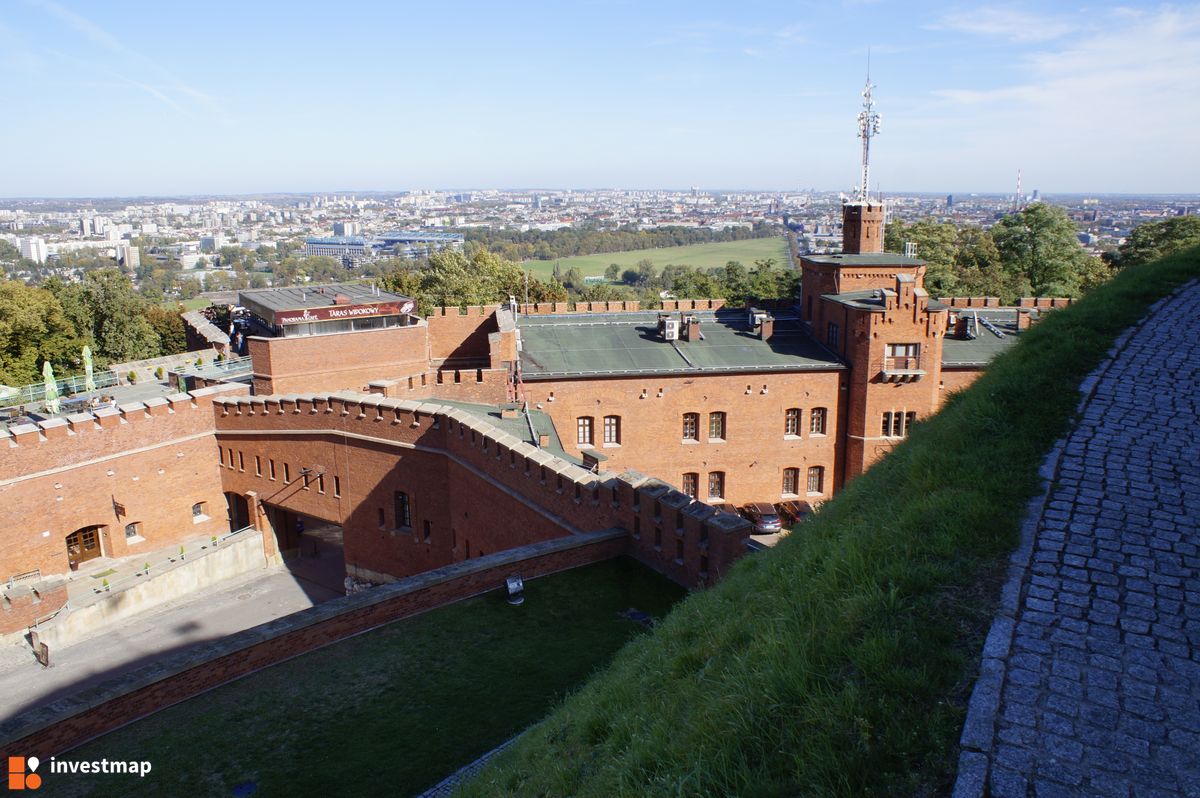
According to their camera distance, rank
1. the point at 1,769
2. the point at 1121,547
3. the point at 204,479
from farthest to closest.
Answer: the point at 204,479
the point at 1,769
the point at 1121,547

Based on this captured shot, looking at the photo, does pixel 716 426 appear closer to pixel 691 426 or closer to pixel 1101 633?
pixel 691 426

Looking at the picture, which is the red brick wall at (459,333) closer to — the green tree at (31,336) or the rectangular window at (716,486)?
the rectangular window at (716,486)

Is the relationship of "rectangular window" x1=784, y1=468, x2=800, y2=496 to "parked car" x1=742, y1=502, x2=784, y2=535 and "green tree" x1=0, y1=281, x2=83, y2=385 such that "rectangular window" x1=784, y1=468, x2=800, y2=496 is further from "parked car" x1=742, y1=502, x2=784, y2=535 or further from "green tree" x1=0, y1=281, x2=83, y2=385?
"green tree" x1=0, y1=281, x2=83, y2=385

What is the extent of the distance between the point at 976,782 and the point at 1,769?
13.0m

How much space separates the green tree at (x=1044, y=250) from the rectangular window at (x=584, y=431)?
4072 centimetres

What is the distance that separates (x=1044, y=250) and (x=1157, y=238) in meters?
6.88

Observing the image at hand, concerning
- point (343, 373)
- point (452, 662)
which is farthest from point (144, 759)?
point (343, 373)

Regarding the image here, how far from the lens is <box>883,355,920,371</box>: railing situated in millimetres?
35438

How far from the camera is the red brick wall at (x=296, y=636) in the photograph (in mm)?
13008

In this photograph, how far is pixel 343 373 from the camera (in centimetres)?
3512

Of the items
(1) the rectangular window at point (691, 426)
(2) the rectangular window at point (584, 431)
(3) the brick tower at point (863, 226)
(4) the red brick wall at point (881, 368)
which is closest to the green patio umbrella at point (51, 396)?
(2) the rectangular window at point (584, 431)

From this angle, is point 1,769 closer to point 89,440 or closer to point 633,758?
point 633,758

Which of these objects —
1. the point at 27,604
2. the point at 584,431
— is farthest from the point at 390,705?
the point at 584,431

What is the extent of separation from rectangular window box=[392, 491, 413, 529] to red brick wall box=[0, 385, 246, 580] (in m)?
8.64
